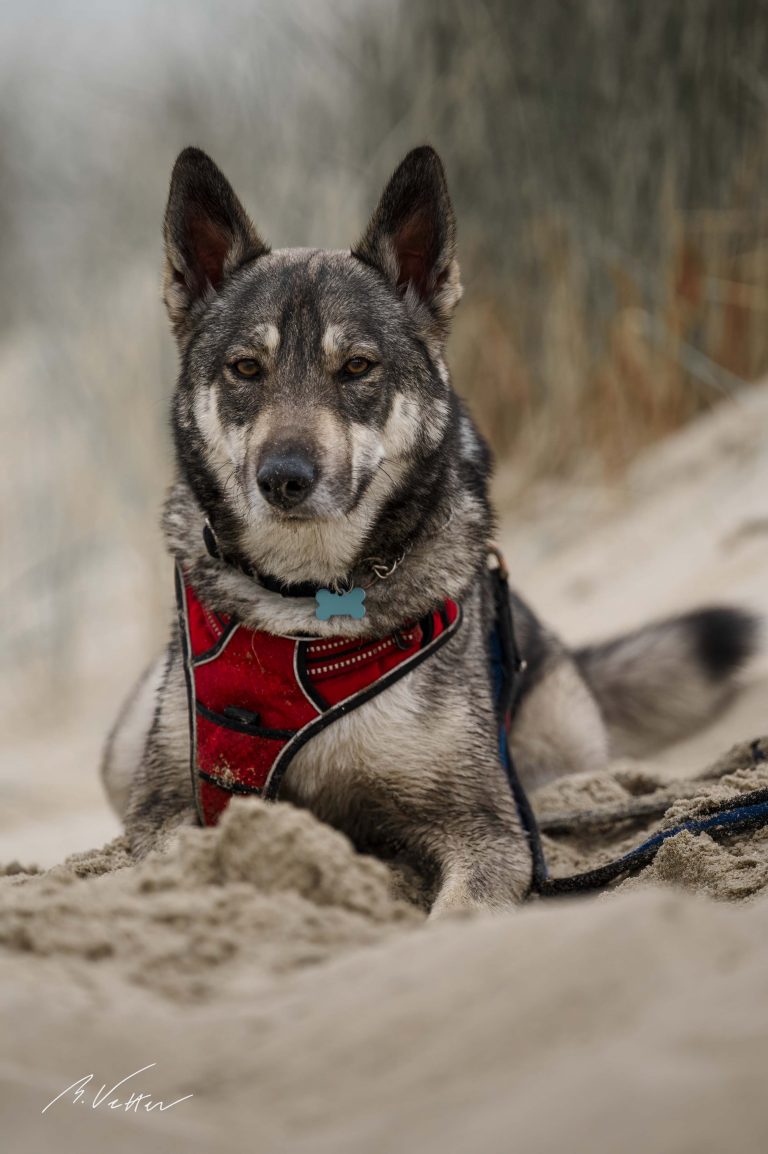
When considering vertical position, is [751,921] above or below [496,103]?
below

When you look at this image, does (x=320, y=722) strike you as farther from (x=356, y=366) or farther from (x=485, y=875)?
(x=356, y=366)

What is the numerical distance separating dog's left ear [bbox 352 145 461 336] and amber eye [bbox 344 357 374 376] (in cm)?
34

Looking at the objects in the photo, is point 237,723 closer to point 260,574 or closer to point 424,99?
point 260,574

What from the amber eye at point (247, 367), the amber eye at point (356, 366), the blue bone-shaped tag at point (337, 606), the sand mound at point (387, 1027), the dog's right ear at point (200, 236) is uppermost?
the dog's right ear at point (200, 236)

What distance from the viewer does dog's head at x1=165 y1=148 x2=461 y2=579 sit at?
2.92m

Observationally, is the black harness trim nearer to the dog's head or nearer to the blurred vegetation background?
the dog's head

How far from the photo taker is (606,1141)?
1.13m

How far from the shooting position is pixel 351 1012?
4.90 ft

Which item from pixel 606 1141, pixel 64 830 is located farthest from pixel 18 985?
pixel 64 830

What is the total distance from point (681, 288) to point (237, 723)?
4.78 m

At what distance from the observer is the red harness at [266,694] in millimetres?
2930

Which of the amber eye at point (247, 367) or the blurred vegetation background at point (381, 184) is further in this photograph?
the blurred vegetation background at point (381, 184)
